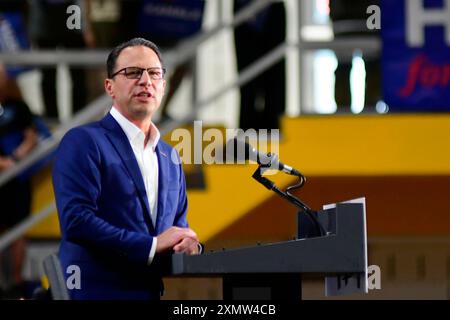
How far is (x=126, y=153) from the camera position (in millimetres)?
3494

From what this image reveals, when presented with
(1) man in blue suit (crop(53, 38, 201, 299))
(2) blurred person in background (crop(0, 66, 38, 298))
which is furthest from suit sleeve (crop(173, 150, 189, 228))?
(2) blurred person in background (crop(0, 66, 38, 298))

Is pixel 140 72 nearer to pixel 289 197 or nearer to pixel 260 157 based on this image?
pixel 260 157

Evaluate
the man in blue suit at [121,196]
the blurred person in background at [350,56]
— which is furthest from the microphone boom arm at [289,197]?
the blurred person in background at [350,56]

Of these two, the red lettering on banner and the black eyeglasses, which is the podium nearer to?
the black eyeglasses

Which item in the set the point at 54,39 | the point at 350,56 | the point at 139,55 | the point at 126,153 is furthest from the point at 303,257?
the point at 54,39

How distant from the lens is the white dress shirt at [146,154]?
11.4ft

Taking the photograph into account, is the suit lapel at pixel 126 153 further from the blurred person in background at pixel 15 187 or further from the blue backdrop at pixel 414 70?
the blue backdrop at pixel 414 70

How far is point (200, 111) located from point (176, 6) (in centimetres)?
56

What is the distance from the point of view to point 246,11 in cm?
653

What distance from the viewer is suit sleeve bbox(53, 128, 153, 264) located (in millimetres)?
3393

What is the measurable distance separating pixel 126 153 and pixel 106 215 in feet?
0.53

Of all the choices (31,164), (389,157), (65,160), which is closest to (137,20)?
(31,164)

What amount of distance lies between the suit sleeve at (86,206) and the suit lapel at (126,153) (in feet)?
0.19

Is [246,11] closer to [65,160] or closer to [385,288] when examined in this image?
[385,288]
